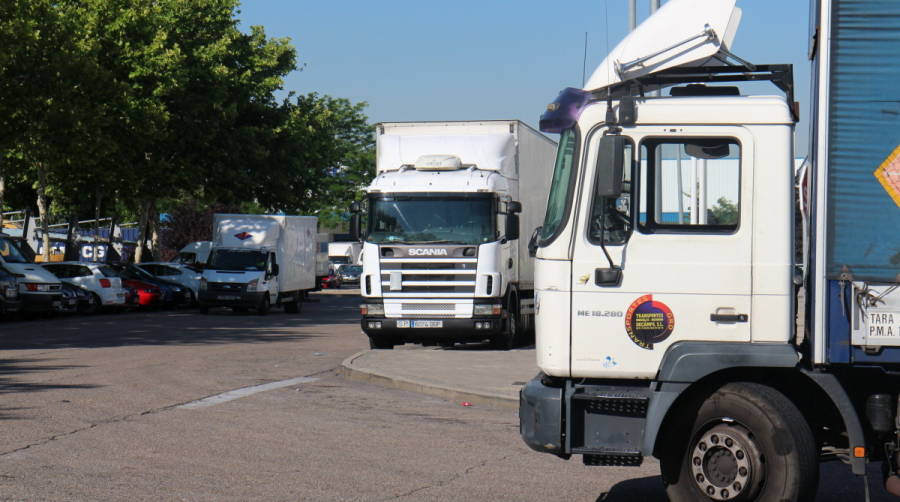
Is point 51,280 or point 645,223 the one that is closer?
point 645,223

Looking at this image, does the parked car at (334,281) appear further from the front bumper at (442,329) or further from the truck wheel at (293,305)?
the front bumper at (442,329)

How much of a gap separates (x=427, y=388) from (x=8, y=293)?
19180 mm

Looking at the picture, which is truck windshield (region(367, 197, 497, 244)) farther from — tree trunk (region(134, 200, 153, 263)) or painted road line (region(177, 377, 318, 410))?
tree trunk (region(134, 200, 153, 263))

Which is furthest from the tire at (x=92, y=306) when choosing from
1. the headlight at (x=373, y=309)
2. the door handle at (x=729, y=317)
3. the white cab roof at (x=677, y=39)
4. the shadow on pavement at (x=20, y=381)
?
the door handle at (x=729, y=317)

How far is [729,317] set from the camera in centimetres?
739

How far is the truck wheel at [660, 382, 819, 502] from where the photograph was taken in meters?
7.07

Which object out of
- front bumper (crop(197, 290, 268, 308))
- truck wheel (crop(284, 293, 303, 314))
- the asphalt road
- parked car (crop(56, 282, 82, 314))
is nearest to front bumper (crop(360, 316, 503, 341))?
the asphalt road

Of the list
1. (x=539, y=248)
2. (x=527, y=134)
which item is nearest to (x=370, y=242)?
(x=527, y=134)

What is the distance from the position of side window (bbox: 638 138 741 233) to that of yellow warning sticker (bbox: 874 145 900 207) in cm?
84

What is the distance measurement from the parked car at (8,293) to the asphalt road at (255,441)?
11587mm

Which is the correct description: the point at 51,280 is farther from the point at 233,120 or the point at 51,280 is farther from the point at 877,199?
the point at 877,199

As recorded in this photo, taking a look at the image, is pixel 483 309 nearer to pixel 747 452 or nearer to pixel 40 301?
pixel 747 452

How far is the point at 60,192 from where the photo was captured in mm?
45969

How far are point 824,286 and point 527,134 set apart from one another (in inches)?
615
